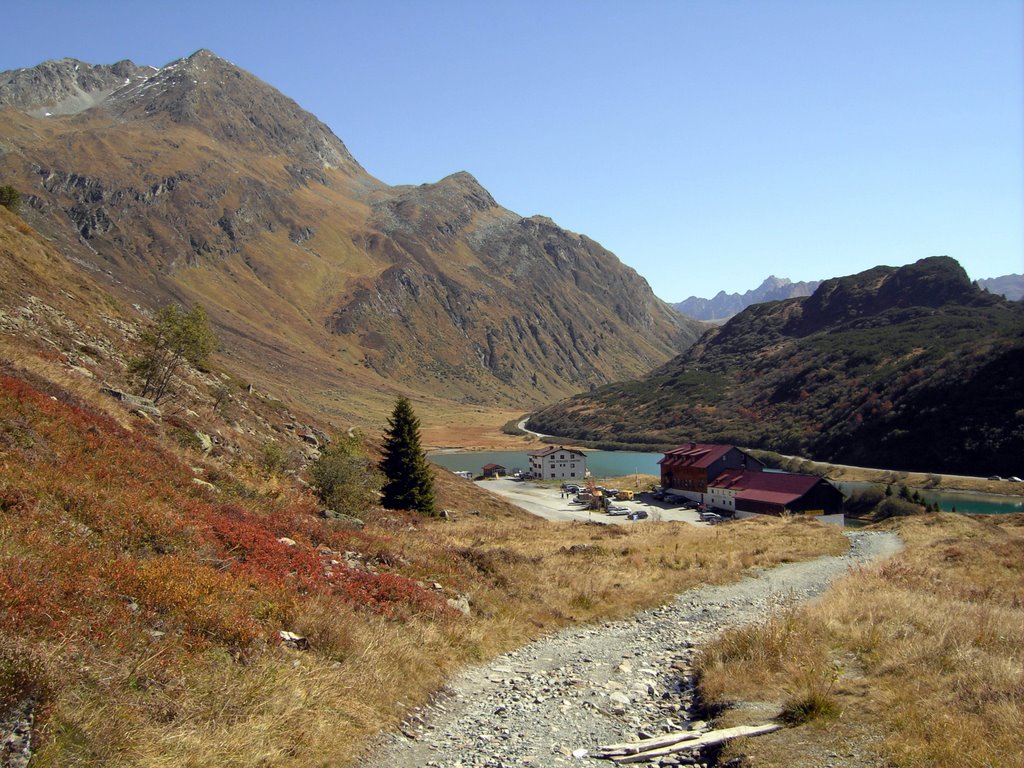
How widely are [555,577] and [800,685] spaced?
924cm

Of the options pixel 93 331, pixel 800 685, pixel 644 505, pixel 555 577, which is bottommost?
pixel 644 505

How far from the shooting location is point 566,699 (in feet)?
30.8

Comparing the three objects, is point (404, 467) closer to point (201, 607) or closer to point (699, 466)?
point (201, 607)

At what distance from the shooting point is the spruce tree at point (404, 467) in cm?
3353

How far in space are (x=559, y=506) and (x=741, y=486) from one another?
21.6 m

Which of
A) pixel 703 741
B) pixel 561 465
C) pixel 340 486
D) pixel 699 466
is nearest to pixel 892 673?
pixel 703 741

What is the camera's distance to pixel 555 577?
57.2ft

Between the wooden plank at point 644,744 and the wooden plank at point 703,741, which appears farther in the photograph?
the wooden plank at point 644,744

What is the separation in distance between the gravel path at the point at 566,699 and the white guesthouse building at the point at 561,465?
91073 millimetres

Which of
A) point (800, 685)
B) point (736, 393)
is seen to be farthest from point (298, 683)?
point (736, 393)

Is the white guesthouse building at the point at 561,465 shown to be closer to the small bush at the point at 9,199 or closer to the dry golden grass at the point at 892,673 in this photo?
the small bush at the point at 9,199

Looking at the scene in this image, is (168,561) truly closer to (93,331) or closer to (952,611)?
(952,611)

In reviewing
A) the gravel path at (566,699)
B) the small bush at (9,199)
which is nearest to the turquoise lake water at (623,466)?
the small bush at (9,199)

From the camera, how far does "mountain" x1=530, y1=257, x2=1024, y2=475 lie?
95.9 meters
